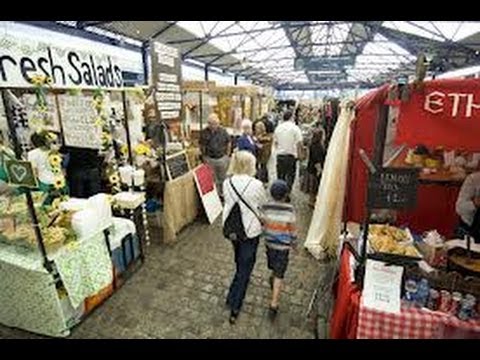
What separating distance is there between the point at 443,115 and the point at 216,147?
445cm

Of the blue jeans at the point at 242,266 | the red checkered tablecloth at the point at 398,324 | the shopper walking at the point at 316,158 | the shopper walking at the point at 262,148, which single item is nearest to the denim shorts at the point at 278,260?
the blue jeans at the point at 242,266

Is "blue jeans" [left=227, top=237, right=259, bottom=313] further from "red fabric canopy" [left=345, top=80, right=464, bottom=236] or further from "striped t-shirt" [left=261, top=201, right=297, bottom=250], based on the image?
"red fabric canopy" [left=345, top=80, right=464, bottom=236]

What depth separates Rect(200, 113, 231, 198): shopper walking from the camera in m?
6.28

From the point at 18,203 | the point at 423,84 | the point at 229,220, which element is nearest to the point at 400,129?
the point at 423,84

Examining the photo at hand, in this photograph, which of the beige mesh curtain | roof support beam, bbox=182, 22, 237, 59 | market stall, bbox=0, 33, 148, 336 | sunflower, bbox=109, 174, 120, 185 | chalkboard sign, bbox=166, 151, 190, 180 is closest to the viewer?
market stall, bbox=0, 33, 148, 336

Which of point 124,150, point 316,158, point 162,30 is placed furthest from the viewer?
point 162,30

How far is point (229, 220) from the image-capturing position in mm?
3227

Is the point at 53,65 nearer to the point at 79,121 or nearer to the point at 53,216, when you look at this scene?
the point at 79,121

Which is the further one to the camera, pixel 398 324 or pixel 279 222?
pixel 279 222

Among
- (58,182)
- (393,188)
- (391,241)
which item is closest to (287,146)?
(391,241)

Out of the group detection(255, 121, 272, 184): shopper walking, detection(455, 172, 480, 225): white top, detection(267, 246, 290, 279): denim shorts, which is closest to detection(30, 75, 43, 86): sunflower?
detection(267, 246, 290, 279): denim shorts

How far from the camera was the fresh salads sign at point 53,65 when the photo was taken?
2.79m

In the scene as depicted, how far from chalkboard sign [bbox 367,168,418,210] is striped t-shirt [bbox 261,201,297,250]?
82cm

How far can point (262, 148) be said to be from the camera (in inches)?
328
